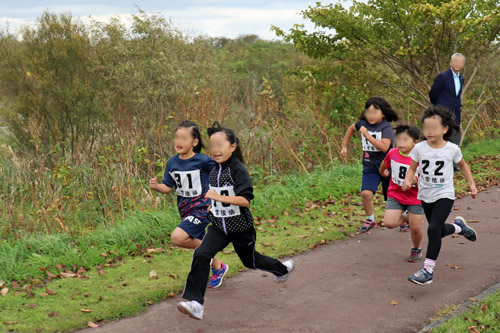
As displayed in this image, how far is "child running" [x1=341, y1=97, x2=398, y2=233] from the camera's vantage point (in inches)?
291

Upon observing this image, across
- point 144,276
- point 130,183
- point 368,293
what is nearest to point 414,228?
point 368,293

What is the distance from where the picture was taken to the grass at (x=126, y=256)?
17.0ft

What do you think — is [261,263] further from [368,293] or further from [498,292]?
[498,292]

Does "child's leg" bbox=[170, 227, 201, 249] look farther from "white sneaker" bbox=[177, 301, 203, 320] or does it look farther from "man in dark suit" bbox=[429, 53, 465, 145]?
"man in dark suit" bbox=[429, 53, 465, 145]

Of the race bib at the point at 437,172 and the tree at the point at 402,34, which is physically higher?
the tree at the point at 402,34

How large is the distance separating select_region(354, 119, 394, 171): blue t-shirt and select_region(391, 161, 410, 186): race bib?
37.4 inches

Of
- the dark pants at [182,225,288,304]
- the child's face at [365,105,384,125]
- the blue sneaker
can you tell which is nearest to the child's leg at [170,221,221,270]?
the dark pants at [182,225,288,304]

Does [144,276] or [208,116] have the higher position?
[208,116]

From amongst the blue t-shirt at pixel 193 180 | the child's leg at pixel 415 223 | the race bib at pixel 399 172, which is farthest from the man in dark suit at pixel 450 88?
the blue t-shirt at pixel 193 180

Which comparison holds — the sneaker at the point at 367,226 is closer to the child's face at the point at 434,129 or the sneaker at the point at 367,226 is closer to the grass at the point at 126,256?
the grass at the point at 126,256

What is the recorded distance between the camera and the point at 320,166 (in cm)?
1170

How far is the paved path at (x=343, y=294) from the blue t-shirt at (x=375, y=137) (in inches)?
44.5

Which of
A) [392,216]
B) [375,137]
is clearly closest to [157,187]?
[392,216]

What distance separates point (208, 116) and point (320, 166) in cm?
309
